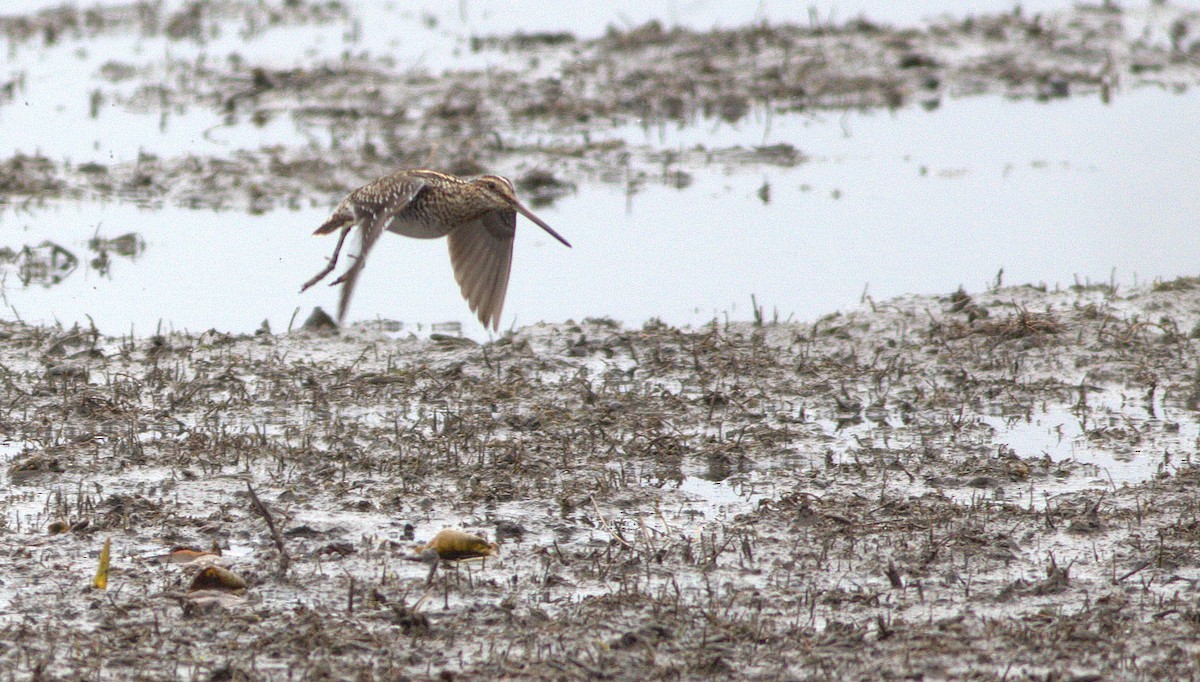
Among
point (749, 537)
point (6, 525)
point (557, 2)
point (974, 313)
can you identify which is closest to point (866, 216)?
point (974, 313)

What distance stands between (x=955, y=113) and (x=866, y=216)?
12.3 feet

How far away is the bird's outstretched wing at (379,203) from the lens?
721 centimetres

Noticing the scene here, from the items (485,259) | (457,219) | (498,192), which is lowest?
(485,259)

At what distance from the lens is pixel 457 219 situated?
7957 mm

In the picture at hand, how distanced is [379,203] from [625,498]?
2268mm

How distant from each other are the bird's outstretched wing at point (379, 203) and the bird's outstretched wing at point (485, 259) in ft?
1.55

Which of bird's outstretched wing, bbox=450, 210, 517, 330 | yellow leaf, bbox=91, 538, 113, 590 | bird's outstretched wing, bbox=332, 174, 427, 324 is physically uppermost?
bird's outstretched wing, bbox=332, 174, 427, 324

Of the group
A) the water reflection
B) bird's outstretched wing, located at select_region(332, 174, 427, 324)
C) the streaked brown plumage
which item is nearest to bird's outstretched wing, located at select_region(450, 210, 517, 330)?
the streaked brown plumage

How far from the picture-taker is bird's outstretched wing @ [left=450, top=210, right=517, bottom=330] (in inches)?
320

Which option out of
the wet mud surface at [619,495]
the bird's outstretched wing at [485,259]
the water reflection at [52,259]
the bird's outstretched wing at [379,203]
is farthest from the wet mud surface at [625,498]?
the water reflection at [52,259]

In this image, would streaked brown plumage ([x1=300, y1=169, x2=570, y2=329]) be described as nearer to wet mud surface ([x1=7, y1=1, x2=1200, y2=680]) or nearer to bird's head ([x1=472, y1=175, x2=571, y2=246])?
bird's head ([x1=472, y1=175, x2=571, y2=246])

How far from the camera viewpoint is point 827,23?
1719 centimetres

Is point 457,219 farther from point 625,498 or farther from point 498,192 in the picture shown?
point 625,498

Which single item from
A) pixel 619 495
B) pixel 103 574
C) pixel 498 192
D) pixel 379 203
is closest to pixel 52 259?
pixel 379 203
